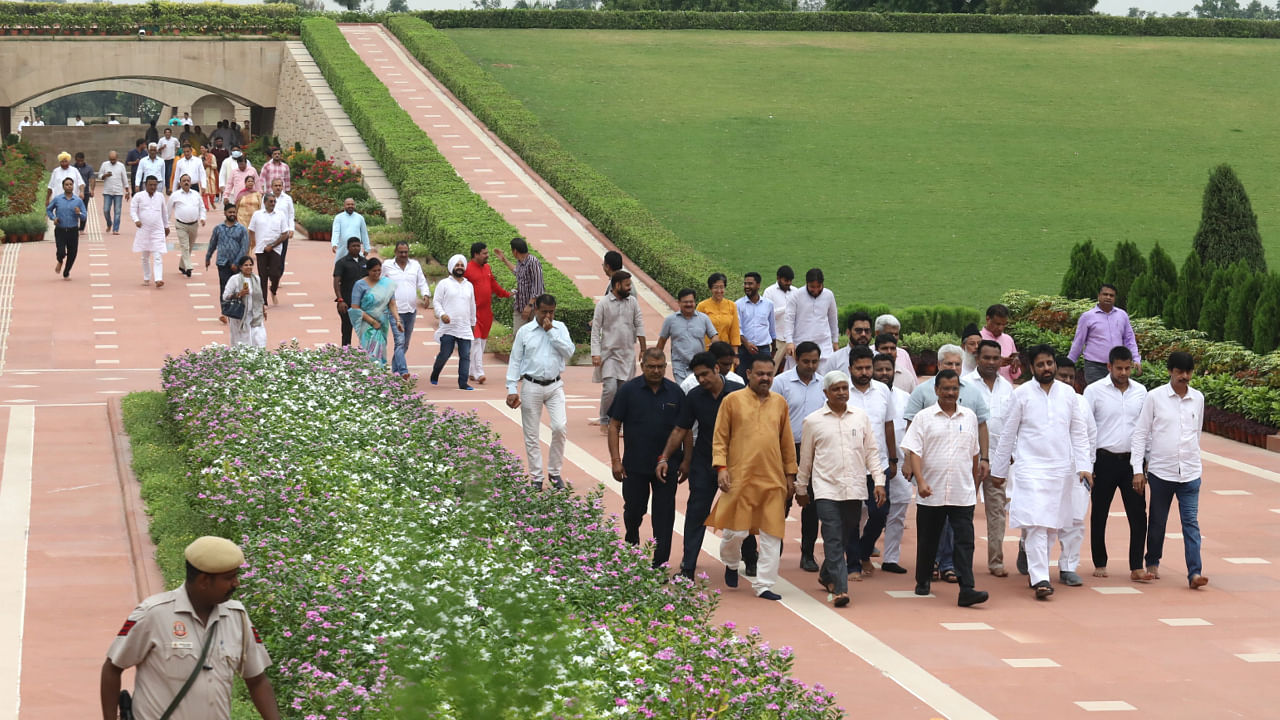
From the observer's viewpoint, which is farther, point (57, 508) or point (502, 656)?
point (57, 508)

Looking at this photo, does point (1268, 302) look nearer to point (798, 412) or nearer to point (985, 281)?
point (985, 281)

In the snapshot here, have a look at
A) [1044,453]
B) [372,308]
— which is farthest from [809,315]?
[1044,453]

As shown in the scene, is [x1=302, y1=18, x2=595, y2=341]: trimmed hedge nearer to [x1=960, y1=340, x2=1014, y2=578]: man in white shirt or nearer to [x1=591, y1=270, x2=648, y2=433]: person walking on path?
[x1=591, y1=270, x2=648, y2=433]: person walking on path

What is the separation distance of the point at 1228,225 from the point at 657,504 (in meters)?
13.9

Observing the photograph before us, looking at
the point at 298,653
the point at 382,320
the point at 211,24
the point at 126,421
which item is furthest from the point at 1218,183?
the point at 211,24

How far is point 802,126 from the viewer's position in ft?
116

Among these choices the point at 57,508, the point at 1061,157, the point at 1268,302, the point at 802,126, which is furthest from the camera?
the point at 802,126

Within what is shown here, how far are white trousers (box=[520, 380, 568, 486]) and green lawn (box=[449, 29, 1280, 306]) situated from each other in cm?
1099

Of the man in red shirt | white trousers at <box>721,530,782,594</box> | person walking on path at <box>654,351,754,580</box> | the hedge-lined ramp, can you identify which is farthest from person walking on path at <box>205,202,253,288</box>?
white trousers at <box>721,530,782,594</box>

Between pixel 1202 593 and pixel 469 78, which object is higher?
pixel 469 78

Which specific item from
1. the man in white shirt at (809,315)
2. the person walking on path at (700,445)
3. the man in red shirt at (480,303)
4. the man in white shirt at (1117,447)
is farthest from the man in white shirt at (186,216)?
the man in white shirt at (1117,447)

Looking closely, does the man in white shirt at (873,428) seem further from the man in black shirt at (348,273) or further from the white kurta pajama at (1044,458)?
the man in black shirt at (348,273)

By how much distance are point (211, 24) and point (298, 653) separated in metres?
39.2

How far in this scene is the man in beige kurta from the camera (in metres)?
9.41
